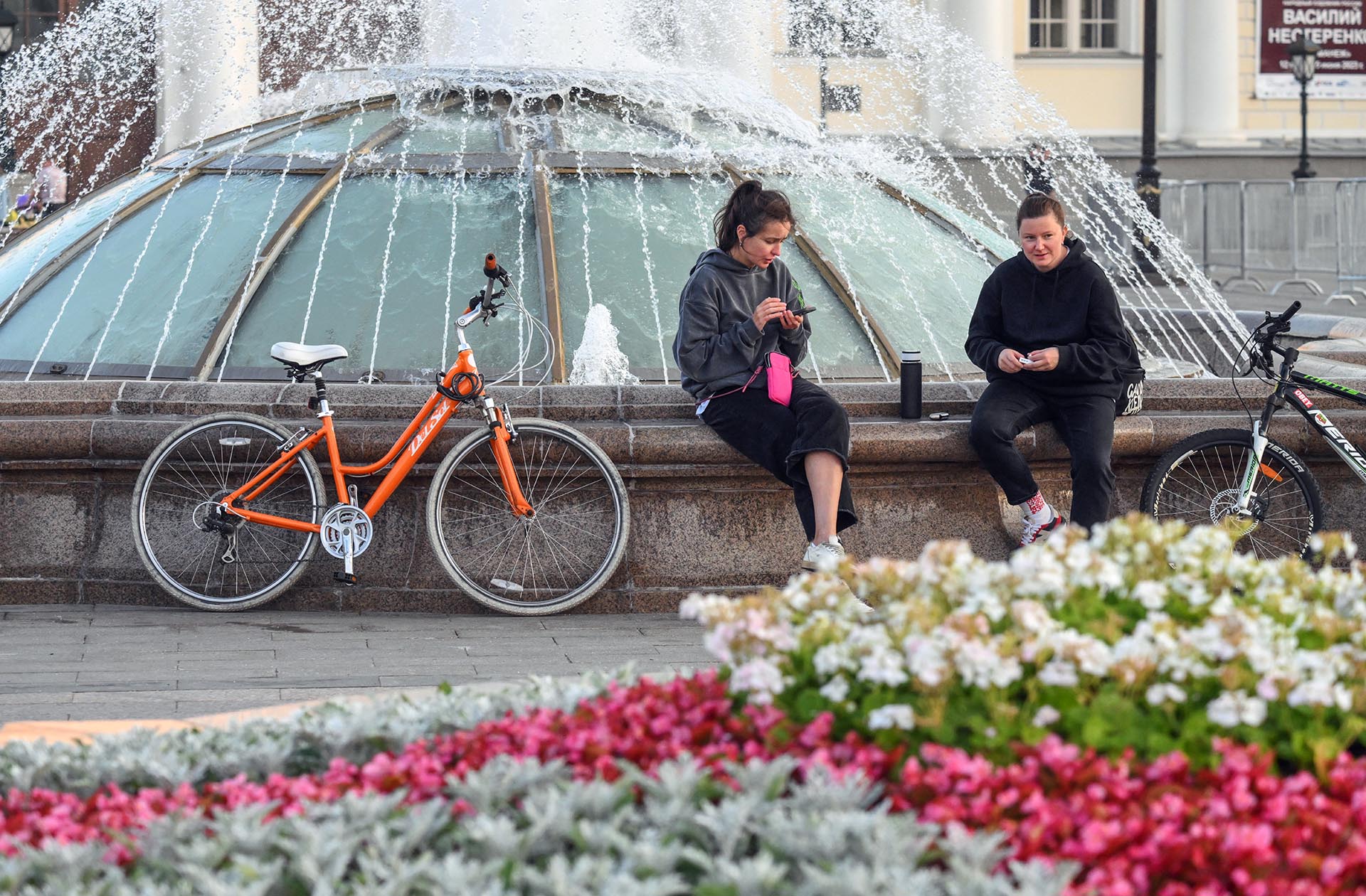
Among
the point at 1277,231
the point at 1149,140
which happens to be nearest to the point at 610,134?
the point at 1277,231

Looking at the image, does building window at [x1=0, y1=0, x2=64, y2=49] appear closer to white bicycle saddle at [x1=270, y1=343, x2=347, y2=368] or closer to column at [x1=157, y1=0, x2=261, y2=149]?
column at [x1=157, y1=0, x2=261, y2=149]

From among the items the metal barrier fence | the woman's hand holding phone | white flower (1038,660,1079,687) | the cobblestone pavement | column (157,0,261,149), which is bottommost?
the metal barrier fence

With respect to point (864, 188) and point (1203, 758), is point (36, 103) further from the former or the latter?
point (1203, 758)

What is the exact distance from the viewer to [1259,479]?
286 inches

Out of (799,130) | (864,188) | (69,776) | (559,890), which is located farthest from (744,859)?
(799,130)

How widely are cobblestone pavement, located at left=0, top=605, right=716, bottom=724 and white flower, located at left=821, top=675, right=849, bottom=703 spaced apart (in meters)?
2.31

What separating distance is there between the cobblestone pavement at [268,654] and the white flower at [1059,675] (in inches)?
97.9

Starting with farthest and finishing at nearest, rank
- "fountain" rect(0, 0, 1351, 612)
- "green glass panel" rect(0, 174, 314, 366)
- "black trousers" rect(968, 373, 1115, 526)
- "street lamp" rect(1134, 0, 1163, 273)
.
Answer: "street lamp" rect(1134, 0, 1163, 273) < "green glass panel" rect(0, 174, 314, 366) < "fountain" rect(0, 0, 1351, 612) < "black trousers" rect(968, 373, 1115, 526)

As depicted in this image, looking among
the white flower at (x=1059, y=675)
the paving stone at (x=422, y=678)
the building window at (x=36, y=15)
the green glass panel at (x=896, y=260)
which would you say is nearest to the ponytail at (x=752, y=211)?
the green glass panel at (x=896, y=260)

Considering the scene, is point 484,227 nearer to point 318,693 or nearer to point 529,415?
point 529,415

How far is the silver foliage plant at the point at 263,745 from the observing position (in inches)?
132

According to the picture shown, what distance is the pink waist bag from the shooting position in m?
6.73

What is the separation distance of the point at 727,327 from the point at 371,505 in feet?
4.63

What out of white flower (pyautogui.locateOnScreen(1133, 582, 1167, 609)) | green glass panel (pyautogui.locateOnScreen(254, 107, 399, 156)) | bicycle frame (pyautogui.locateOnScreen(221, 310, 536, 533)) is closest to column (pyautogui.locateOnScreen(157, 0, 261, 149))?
green glass panel (pyautogui.locateOnScreen(254, 107, 399, 156))
